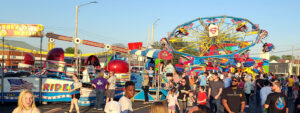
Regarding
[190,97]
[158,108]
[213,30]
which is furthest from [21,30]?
[213,30]

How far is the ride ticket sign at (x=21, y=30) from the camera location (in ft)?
44.4

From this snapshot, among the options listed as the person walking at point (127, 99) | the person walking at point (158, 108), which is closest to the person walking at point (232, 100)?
the person walking at point (127, 99)

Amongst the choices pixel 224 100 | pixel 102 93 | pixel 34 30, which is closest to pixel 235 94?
pixel 224 100

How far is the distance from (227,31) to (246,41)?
2562 millimetres

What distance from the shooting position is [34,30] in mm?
13812

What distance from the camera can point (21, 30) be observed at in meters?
13.6

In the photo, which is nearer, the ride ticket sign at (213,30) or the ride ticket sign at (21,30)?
the ride ticket sign at (21,30)

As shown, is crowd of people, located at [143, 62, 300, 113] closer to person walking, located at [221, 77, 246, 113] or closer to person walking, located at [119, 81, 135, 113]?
person walking, located at [221, 77, 246, 113]

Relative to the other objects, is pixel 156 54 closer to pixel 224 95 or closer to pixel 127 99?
pixel 224 95

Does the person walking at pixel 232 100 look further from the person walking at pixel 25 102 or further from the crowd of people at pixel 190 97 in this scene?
the person walking at pixel 25 102

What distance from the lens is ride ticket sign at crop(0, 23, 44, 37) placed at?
44.4ft

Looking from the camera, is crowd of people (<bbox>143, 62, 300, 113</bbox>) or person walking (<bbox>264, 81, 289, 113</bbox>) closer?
person walking (<bbox>264, 81, 289, 113</bbox>)

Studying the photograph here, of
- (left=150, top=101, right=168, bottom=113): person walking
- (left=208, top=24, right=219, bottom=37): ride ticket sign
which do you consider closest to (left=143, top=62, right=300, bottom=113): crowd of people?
(left=150, top=101, right=168, bottom=113): person walking

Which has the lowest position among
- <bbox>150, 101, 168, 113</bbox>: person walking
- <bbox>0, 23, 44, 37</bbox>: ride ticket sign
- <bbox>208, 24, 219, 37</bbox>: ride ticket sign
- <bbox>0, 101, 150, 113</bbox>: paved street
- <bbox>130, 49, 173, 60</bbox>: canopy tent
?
<bbox>0, 101, 150, 113</bbox>: paved street
